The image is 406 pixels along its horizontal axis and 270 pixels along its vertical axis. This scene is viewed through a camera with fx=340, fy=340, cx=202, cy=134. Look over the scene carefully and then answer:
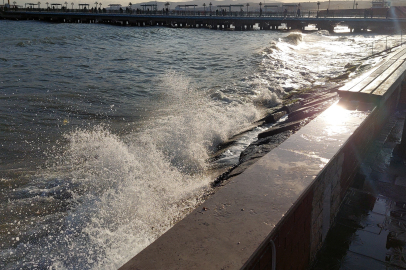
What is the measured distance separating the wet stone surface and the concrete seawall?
0.13 m

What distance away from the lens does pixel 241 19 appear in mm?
67250

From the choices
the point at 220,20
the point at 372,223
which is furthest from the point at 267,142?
the point at 220,20

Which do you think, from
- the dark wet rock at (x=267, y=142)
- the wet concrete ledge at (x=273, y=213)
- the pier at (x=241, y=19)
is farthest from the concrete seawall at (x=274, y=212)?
the pier at (x=241, y=19)

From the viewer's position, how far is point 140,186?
6180 mm

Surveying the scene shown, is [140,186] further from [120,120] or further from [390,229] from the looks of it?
[120,120]

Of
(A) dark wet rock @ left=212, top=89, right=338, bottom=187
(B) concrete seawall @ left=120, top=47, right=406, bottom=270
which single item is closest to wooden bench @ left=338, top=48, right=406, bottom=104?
(A) dark wet rock @ left=212, top=89, right=338, bottom=187

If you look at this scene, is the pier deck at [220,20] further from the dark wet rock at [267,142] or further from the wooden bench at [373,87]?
the dark wet rock at [267,142]

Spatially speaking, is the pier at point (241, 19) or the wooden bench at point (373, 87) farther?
the pier at point (241, 19)

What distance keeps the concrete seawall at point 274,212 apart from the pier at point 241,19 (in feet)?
184

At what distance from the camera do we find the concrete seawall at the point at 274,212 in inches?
86.3

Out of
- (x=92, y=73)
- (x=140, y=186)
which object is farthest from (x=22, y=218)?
(x=92, y=73)

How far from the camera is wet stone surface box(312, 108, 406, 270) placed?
10.5 ft

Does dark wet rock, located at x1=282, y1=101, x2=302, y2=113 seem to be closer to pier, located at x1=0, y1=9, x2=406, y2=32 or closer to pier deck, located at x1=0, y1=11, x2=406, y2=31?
pier, located at x1=0, y1=9, x2=406, y2=32

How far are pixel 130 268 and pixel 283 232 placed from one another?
118 centimetres
